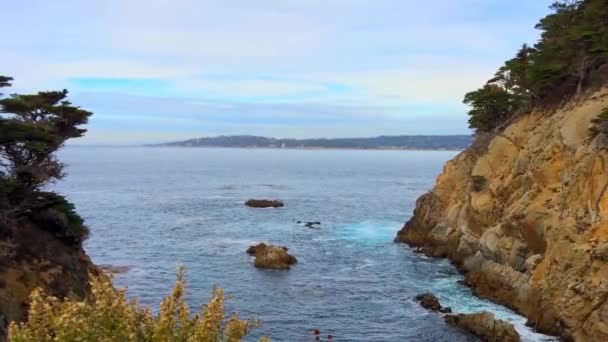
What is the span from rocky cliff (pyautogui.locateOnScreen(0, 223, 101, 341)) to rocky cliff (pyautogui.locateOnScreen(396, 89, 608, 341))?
2704 centimetres

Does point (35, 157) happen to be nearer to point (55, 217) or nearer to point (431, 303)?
point (55, 217)

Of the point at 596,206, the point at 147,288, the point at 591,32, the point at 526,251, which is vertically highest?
the point at 591,32

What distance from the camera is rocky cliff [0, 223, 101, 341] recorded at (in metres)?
30.4

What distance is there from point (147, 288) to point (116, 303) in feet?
120

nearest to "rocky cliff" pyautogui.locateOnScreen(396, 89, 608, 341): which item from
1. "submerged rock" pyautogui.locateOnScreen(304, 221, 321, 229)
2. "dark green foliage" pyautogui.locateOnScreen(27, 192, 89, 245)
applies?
"submerged rock" pyautogui.locateOnScreen(304, 221, 321, 229)

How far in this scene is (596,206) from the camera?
34.0 m

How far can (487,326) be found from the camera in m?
34.8

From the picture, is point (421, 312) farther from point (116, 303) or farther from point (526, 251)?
point (116, 303)

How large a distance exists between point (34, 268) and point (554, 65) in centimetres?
4308

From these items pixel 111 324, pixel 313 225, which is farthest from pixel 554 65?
pixel 111 324

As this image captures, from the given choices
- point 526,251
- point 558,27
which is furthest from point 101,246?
point 558,27

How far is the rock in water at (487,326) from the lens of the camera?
1318 inches

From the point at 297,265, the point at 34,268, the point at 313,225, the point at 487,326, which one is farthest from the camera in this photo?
the point at 313,225

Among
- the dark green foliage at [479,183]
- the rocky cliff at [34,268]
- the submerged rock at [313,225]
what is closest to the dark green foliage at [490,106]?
the dark green foliage at [479,183]
